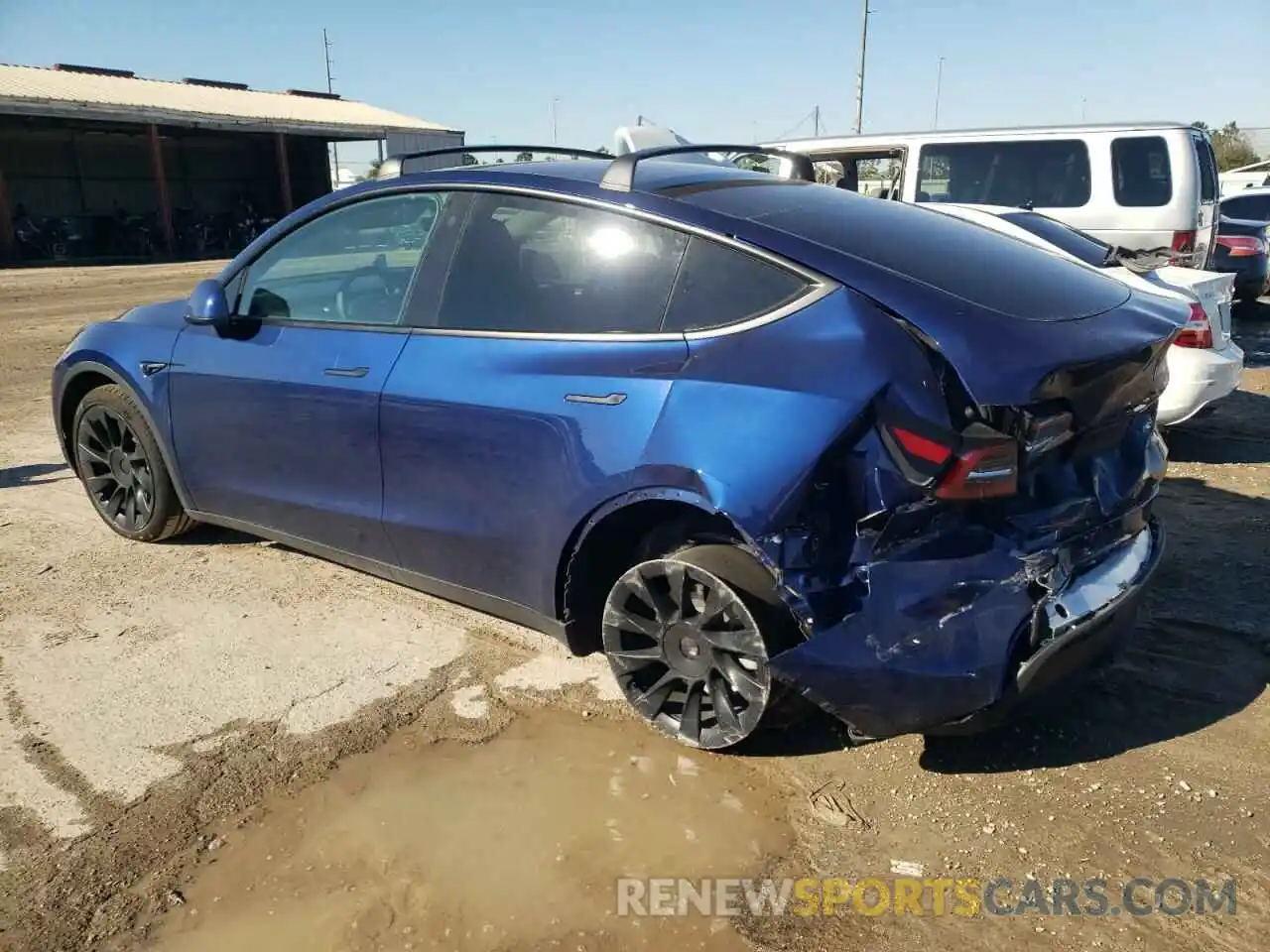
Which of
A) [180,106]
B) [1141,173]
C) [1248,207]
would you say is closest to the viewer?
[1141,173]

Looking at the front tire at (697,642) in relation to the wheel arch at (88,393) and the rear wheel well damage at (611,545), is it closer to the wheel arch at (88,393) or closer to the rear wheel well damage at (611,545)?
the rear wheel well damage at (611,545)

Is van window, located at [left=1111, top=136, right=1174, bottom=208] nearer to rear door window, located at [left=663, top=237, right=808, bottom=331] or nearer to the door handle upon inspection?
rear door window, located at [left=663, top=237, right=808, bottom=331]

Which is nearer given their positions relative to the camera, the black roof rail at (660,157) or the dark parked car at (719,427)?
the dark parked car at (719,427)

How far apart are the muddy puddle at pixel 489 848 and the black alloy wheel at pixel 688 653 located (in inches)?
5.3

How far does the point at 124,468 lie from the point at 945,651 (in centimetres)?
390

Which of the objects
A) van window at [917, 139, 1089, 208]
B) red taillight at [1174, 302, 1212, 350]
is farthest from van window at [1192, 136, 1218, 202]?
red taillight at [1174, 302, 1212, 350]

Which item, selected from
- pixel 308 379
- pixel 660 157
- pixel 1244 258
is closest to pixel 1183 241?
pixel 1244 258

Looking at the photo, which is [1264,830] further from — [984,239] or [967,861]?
[984,239]

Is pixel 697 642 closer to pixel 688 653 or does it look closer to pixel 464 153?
pixel 688 653

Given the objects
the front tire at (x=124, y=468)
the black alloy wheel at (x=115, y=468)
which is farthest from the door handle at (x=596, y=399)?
the black alloy wheel at (x=115, y=468)

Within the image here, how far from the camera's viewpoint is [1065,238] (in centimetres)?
639

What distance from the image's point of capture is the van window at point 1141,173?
8008 millimetres

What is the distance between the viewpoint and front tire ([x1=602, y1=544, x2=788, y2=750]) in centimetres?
270

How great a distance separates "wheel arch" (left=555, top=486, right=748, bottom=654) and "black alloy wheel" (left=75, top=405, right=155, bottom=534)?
246cm
